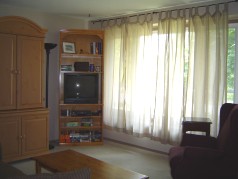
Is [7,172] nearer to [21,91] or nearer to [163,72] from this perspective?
[21,91]

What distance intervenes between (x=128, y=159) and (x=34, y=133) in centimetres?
149

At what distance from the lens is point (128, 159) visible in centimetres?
396

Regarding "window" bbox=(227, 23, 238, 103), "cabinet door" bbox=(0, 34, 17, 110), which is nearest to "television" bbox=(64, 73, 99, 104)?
"cabinet door" bbox=(0, 34, 17, 110)

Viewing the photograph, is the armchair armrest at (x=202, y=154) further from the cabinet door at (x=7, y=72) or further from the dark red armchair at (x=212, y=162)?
the cabinet door at (x=7, y=72)

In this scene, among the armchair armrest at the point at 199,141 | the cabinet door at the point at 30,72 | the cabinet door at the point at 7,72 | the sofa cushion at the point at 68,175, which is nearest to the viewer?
the sofa cushion at the point at 68,175

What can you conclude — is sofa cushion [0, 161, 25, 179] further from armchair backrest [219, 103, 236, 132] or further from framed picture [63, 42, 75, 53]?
framed picture [63, 42, 75, 53]

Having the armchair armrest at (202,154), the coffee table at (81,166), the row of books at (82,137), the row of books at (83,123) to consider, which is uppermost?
the armchair armrest at (202,154)

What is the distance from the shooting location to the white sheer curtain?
3635 millimetres

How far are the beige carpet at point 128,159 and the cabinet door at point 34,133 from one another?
0.70 feet

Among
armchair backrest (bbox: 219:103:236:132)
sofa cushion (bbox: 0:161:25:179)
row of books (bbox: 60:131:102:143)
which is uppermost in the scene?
armchair backrest (bbox: 219:103:236:132)

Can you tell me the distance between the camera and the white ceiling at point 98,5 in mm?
3889

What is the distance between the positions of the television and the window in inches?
91.9

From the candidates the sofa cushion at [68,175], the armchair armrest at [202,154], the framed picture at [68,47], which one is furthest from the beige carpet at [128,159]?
the sofa cushion at [68,175]

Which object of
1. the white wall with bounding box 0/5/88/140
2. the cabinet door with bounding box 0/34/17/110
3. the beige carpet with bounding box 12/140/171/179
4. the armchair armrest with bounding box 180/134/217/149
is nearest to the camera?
the armchair armrest with bounding box 180/134/217/149
